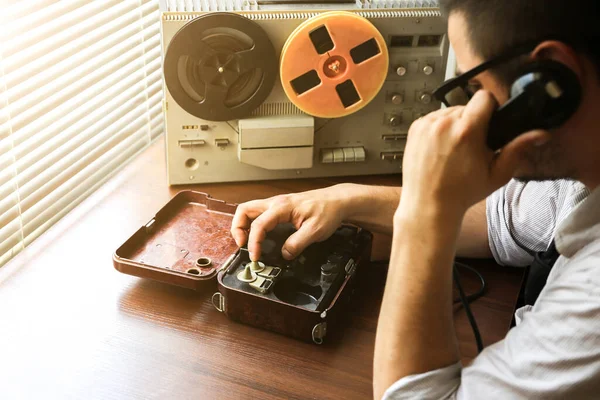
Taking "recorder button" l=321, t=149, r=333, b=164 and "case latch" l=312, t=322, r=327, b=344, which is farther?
"recorder button" l=321, t=149, r=333, b=164

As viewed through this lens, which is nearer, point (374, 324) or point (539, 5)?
point (539, 5)

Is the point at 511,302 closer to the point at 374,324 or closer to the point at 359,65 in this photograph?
the point at 374,324

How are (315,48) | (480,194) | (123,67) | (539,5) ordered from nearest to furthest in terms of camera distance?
(539,5), (480,194), (315,48), (123,67)

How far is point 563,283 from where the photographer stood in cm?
83

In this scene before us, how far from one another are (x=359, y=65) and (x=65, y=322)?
2.40 ft

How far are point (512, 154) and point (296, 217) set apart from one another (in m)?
0.42

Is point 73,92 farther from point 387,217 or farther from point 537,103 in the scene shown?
point 537,103

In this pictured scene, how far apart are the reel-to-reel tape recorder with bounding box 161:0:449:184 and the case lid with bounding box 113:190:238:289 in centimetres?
15

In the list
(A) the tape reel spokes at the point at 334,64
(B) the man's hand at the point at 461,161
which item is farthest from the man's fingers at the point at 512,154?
(A) the tape reel spokes at the point at 334,64

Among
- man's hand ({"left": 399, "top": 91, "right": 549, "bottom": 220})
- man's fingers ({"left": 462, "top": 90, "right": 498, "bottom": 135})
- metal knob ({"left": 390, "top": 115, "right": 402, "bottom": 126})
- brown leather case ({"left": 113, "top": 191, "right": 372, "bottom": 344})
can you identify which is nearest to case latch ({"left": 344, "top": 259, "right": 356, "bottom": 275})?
brown leather case ({"left": 113, "top": 191, "right": 372, "bottom": 344})

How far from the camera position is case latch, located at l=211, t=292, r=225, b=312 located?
42.4 inches

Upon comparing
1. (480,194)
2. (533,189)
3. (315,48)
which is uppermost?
(315,48)

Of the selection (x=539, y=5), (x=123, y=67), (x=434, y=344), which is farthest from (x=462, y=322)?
(x=123, y=67)

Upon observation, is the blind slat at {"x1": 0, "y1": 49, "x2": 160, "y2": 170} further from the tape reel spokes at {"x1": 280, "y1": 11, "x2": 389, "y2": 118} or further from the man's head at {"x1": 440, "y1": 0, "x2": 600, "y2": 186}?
the man's head at {"x1": 440, "y1": 0, "x2": 600, "y2": 186}
